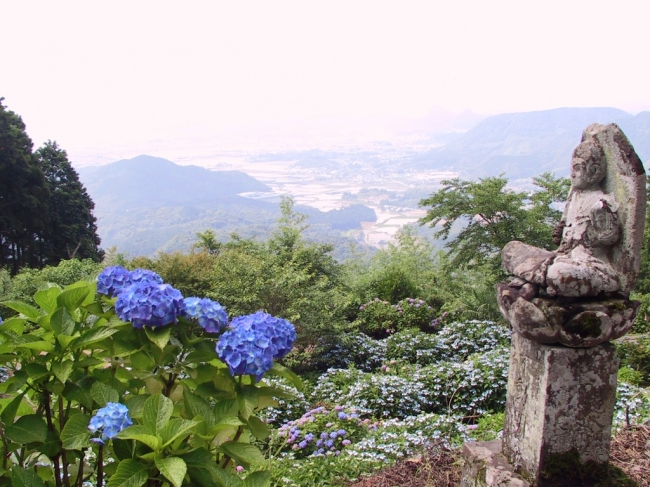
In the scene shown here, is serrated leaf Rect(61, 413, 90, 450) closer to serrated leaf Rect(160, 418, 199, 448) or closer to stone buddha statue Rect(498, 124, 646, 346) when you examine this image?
serrated leaf Rect(160, 418, 199, 448)

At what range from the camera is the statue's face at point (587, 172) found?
258 centimetres

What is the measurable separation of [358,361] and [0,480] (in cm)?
590

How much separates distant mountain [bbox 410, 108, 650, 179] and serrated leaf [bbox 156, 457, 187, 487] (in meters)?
62.7

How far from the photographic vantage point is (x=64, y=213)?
1689cm

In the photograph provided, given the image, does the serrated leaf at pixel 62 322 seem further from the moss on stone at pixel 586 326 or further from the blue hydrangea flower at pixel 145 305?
the moss on stone at pixel 586 326

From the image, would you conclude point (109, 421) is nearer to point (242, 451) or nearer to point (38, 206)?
point (242, 451)

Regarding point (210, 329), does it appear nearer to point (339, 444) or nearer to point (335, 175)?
point (339, 444)

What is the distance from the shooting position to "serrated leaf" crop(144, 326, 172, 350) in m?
1.50

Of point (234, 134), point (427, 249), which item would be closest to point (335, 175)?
point (234, 134)

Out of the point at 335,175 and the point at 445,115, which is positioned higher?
the point at 445,115

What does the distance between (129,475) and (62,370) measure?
0.36 meters

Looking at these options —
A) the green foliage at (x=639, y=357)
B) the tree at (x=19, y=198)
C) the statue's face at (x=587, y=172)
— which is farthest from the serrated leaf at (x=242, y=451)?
the tree at (x=19, y=198)

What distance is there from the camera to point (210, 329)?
1647 millimetres

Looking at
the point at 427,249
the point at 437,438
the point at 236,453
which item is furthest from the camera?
the point at 427,249
